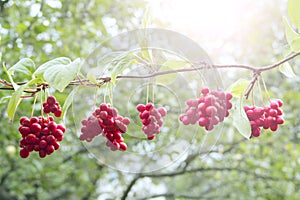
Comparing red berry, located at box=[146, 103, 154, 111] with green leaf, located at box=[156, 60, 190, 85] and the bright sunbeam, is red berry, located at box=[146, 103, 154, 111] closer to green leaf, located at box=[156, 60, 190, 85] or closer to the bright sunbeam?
green leaf, located at box=[156, 60, 190, 85]

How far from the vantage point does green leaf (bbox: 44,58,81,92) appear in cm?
74

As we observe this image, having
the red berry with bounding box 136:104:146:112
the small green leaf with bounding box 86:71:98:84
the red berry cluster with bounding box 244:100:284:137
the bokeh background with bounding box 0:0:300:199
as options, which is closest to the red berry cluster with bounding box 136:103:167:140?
the red berry with bounding box 136:104:146:112

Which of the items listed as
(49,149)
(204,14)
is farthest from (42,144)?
(204,14)

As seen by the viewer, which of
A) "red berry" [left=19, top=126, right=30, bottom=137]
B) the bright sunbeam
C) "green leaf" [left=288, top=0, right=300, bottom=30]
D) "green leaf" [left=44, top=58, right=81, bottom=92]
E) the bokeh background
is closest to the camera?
"green leaf" [left=44, top=58, right=81, bottom=92]

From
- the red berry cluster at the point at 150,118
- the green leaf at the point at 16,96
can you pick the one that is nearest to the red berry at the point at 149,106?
the red berry cluster at the point at 150,118

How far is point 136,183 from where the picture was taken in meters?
4.15

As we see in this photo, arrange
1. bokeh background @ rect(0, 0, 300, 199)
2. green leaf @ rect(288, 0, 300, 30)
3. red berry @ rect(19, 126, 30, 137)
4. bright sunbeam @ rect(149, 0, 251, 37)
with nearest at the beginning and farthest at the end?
green leaf @ rect(288, 0, 300, 30), red berry @ rect(19, 126, 30, 137), bokeh background @ rect(0, 0, 300, 199), bright sunbeam @ rect(149, 0, 251, 37)

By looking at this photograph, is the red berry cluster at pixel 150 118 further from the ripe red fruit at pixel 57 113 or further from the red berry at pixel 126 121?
the ripe red fruit at pixel 57 113

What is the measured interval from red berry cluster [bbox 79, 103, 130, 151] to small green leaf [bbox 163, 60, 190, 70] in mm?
138

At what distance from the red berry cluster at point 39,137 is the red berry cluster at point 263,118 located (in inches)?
16.7

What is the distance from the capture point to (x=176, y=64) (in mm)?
875

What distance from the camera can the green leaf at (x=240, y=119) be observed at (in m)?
0.85

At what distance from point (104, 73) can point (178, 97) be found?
22 cm

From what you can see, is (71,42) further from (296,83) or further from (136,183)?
(296,83)
